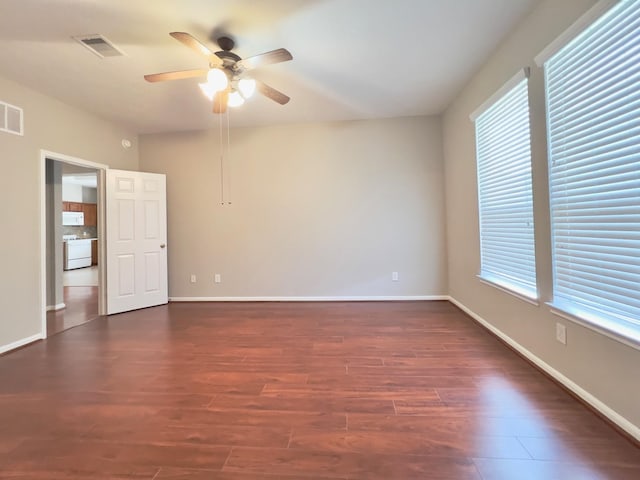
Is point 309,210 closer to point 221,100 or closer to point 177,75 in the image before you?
point 221,100

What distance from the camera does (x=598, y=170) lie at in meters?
1.69

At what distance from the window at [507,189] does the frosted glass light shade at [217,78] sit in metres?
2.34

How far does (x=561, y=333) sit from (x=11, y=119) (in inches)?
202

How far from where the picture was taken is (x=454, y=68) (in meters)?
3.01

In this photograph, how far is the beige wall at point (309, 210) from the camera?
4.39 m

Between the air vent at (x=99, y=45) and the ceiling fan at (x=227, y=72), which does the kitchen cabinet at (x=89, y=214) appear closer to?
the air vent at (x=99, y=45)

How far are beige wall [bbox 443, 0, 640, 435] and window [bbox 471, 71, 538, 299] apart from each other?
0.12m

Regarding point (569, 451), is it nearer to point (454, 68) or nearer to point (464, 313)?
point (464, 313)

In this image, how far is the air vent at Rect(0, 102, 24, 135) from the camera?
9.27 feet

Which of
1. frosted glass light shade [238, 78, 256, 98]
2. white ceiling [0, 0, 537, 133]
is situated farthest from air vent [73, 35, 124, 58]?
frosted glass light shade [238, 78, 256, 98]

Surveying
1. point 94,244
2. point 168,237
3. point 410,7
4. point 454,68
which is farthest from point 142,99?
point 94,244

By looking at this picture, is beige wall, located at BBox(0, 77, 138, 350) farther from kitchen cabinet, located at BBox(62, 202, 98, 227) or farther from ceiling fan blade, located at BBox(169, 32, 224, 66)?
kitchen cabinet, located at BBox(62, 202, 98, 227)

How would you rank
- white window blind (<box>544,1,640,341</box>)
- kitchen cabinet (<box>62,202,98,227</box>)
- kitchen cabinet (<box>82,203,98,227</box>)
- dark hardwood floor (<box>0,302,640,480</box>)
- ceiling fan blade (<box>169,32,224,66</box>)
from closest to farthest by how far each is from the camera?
1. dark hardwood floor (<box>0,302,640,480</box>)
2. white window blind (<box>544,1,640,341</box>)
3. ceiling fan blade (<box>169,32,224,66</box>)
4. kitchen cabinet (<box>62,202,98,227</box>)
5. kitchen cabinet (<box>82,203,98,227</box>)

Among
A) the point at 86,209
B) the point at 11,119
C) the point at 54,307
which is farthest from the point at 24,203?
the point at 86,209
